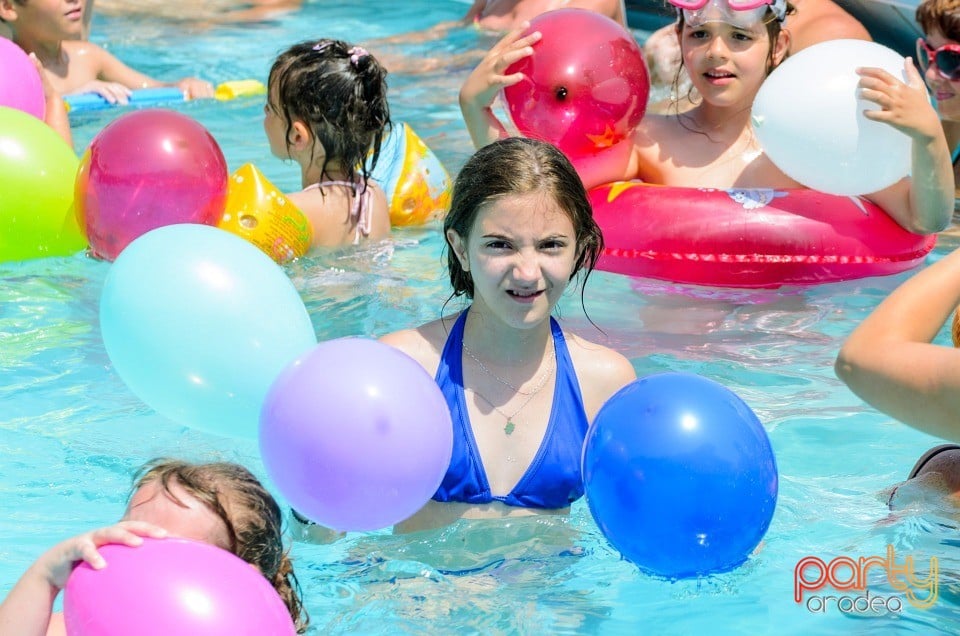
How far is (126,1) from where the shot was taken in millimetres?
12492

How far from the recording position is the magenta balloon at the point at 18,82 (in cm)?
596

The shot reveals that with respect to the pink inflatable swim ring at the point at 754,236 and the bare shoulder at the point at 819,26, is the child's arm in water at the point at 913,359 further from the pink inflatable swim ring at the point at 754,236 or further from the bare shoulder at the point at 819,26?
the bare shoulder at the point at 819,26

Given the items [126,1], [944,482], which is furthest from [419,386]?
[126,1]

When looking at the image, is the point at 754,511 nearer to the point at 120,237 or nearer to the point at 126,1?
the point at 120,237

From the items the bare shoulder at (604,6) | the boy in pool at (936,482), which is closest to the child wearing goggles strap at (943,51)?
the bare shoulder at (604,6)

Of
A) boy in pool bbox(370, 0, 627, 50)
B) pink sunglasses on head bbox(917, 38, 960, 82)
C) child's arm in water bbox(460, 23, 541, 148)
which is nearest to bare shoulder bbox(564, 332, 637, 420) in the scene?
child's arm in water bbox(460, 23, 541, 148)

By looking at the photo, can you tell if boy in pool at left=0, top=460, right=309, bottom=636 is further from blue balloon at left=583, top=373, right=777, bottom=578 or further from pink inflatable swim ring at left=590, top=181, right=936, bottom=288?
pink inflatable swim ring at left=590, top=181, right=936, bottom=288

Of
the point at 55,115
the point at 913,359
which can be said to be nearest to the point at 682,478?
the point at 913,359

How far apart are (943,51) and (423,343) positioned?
10.8 feet

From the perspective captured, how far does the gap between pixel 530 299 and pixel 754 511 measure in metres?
0.78

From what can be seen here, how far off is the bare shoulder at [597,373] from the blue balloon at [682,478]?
0.49m

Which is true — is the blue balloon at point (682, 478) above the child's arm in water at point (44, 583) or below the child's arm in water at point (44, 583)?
below

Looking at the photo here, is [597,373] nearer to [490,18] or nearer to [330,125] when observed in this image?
[330,125]

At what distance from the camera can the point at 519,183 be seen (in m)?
3.31
